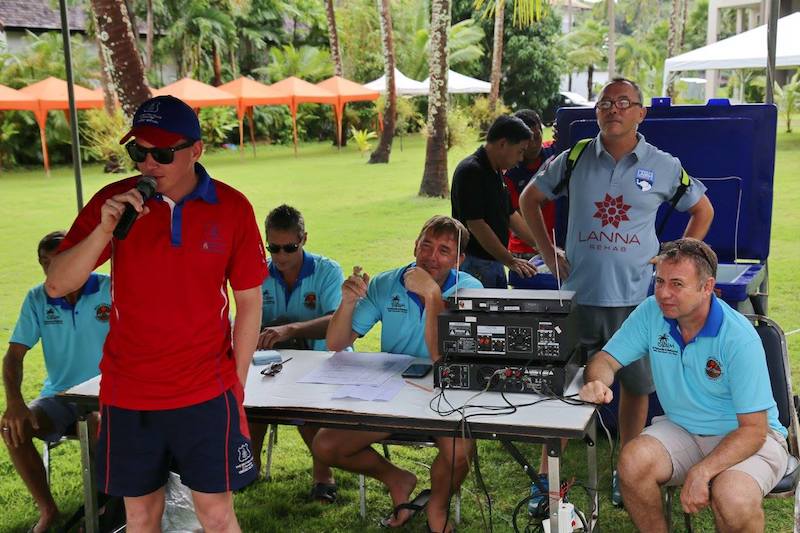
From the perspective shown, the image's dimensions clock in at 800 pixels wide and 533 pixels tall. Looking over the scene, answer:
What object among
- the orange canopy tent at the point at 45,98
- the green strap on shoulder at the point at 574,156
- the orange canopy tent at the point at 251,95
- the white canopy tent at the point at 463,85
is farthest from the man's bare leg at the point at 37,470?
the white canopy tent at the point at 463,85

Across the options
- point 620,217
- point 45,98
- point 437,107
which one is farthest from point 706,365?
point 45,98

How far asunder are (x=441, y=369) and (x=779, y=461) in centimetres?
117

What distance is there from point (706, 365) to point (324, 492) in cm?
189

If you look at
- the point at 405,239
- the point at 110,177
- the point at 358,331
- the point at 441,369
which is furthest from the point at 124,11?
the point at 110,177

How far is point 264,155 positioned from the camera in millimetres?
26203

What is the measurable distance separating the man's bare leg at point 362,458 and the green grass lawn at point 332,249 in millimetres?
155

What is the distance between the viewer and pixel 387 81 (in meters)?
19.0

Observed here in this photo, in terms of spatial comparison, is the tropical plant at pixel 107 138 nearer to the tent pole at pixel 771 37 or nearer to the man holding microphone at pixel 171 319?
the tent pole at pixel 771 37

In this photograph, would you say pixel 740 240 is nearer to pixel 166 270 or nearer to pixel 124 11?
pixel 166 270

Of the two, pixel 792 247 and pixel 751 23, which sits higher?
pixel 751 23

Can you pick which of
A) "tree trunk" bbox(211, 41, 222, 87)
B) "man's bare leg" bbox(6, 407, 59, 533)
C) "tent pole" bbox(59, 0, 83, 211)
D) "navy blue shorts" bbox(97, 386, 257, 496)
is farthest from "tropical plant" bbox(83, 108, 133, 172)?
"navy blue shorts" bbox(97, 386, 257, 496)

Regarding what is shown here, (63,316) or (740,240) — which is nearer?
(63,316)

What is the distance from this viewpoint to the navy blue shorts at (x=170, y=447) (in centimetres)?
258

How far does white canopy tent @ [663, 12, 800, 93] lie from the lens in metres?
A: 9.17
